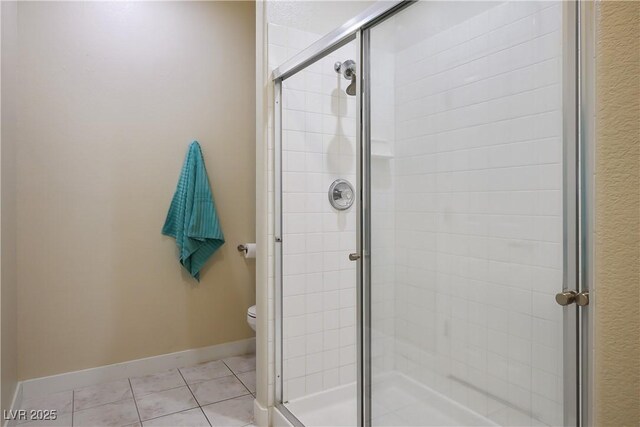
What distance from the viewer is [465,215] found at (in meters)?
1.39

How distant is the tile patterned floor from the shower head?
1703 millimetres

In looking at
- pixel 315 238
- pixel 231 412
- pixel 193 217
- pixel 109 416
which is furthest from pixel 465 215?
pixel 109 416

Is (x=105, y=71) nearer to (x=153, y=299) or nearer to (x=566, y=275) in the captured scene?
(x=153, y=299)

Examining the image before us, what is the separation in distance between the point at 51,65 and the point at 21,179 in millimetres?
673

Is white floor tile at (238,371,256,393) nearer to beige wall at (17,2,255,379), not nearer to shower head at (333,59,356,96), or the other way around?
beige wall at (17,2,255,379)

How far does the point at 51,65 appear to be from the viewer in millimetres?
2385

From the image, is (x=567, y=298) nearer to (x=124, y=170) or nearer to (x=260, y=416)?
(x=260, y=416)

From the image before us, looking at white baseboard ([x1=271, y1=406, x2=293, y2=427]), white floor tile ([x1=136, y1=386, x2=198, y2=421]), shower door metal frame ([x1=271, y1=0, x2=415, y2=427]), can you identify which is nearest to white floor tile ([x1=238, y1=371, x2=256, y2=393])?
white floor tile ([x1=136, y1=386, x2=198, y2=421])

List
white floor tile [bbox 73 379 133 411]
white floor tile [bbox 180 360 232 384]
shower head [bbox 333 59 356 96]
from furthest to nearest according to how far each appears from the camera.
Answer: white floor tile [bbox 180 360 232 384] < white floor tile [bbox 73 379 133 411] < shower head [bbox 333 59 356 96]

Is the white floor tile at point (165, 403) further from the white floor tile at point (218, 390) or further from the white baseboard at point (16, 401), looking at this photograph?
the white baseboard at point (16, 401)

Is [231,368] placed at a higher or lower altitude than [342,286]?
lower

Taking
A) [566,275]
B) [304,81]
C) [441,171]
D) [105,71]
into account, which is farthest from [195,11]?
[566,275]

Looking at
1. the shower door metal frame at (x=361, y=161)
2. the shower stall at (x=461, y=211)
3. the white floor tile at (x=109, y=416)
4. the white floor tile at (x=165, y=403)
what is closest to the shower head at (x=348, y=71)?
the shower stall at (x=461, y=211)

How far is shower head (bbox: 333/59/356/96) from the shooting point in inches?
73.5
